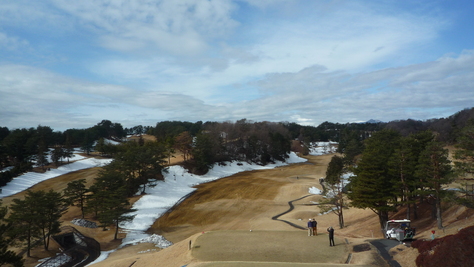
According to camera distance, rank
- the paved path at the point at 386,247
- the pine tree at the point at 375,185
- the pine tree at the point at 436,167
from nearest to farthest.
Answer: the paved path at the point at 386,247 → the pine tree at the point at 436,167 → the pine tree at the point at 375,185

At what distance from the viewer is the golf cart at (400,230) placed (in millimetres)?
17875

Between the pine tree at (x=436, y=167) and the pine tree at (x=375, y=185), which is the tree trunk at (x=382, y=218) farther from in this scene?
the pine tree at (x=436, y=167)

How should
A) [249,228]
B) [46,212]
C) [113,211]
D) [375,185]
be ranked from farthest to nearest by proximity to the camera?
[249,228] → [113,211] → [46,212] → [375,185]

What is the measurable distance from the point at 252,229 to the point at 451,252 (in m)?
21.5

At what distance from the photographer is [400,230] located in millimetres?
18328

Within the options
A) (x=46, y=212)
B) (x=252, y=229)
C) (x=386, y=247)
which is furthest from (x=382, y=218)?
(x=46, y=212)

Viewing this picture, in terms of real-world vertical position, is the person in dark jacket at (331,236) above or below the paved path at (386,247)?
above

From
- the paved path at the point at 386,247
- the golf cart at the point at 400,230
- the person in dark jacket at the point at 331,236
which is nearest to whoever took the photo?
the paved path at the point at 386,247

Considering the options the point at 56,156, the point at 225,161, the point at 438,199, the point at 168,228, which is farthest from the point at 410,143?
the point at 56,156

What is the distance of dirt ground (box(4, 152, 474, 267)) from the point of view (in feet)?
52.1

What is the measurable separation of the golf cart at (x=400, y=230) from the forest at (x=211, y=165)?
8.49ft

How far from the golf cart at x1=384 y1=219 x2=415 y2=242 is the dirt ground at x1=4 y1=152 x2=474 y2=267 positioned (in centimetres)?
130

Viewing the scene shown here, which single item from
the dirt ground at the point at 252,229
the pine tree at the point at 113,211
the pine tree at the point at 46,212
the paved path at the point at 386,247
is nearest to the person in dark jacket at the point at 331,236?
the dirt ground at the point at 252,229

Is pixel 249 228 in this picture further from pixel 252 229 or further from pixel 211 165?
pixel 211 165
